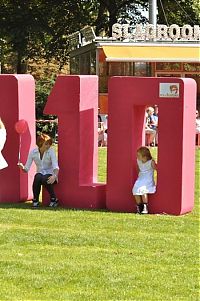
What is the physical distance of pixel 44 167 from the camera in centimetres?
1084

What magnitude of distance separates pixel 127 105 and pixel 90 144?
2.93 feet

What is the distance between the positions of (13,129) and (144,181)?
2243 millimetres

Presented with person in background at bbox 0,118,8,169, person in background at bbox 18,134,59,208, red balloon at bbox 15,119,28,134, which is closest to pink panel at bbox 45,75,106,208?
person in background at bbox 18,134,59,208

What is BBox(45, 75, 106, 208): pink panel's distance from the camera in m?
10.7

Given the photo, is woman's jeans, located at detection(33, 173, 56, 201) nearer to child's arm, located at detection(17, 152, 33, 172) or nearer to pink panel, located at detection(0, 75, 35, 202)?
child's arm, located at detection(17, 152, 33, 172)

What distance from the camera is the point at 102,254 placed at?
7.85 m

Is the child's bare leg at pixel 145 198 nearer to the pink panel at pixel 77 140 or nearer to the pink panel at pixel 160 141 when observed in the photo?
the pink panel at pixel 160 141

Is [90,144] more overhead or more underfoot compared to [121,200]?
more overhead

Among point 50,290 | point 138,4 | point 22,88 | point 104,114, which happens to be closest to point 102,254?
point 50,290

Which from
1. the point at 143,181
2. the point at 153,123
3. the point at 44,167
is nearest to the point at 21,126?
the point at 44,167

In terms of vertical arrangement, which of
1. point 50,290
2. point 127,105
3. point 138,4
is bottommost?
point 50,290

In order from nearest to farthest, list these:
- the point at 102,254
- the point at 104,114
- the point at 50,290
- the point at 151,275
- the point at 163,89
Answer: the point at 50,290, the point at 151,275, the point at 102,254, the point at 163,89, the point at 104,114

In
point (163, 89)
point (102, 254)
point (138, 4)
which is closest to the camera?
point (102, 254)

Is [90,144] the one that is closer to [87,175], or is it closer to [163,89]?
[87,175]
